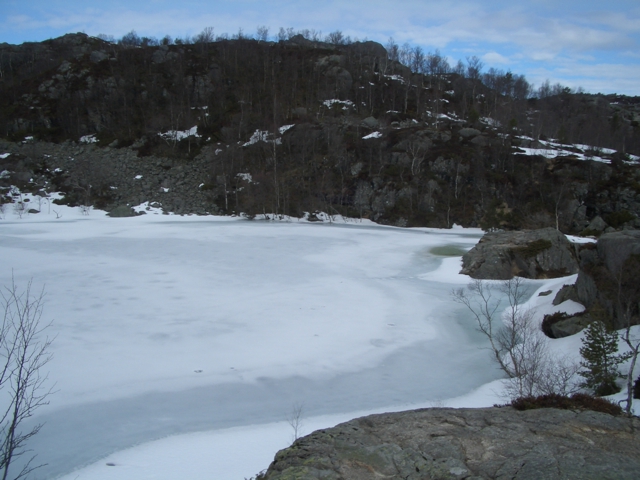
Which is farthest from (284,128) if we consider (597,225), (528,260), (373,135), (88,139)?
(528,260)

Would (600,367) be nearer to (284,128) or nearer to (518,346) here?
(518,346)

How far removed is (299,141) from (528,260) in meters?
42.2

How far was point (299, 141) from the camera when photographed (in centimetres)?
5838

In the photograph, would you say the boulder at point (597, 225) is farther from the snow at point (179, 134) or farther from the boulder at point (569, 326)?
the snow at point (179, 134)

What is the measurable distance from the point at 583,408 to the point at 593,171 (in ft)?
164

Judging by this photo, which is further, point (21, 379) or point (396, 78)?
point (396, 78)

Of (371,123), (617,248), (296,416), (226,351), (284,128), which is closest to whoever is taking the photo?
(296,416)

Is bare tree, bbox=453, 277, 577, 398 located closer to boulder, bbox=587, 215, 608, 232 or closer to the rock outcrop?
the rock outcrop

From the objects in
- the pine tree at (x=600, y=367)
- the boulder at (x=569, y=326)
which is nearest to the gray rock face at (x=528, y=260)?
the boulder at (x=569, y=326)

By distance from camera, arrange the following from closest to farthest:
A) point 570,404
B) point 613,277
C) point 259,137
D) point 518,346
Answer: point 570,404
point 613,277
point 518,346
point 259,137

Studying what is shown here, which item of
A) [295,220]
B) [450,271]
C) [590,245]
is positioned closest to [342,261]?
[450,271]

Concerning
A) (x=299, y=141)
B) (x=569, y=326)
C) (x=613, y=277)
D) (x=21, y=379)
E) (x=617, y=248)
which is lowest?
(x=569, y=326)

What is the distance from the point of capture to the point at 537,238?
878 inches

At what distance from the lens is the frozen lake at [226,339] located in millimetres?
8203
